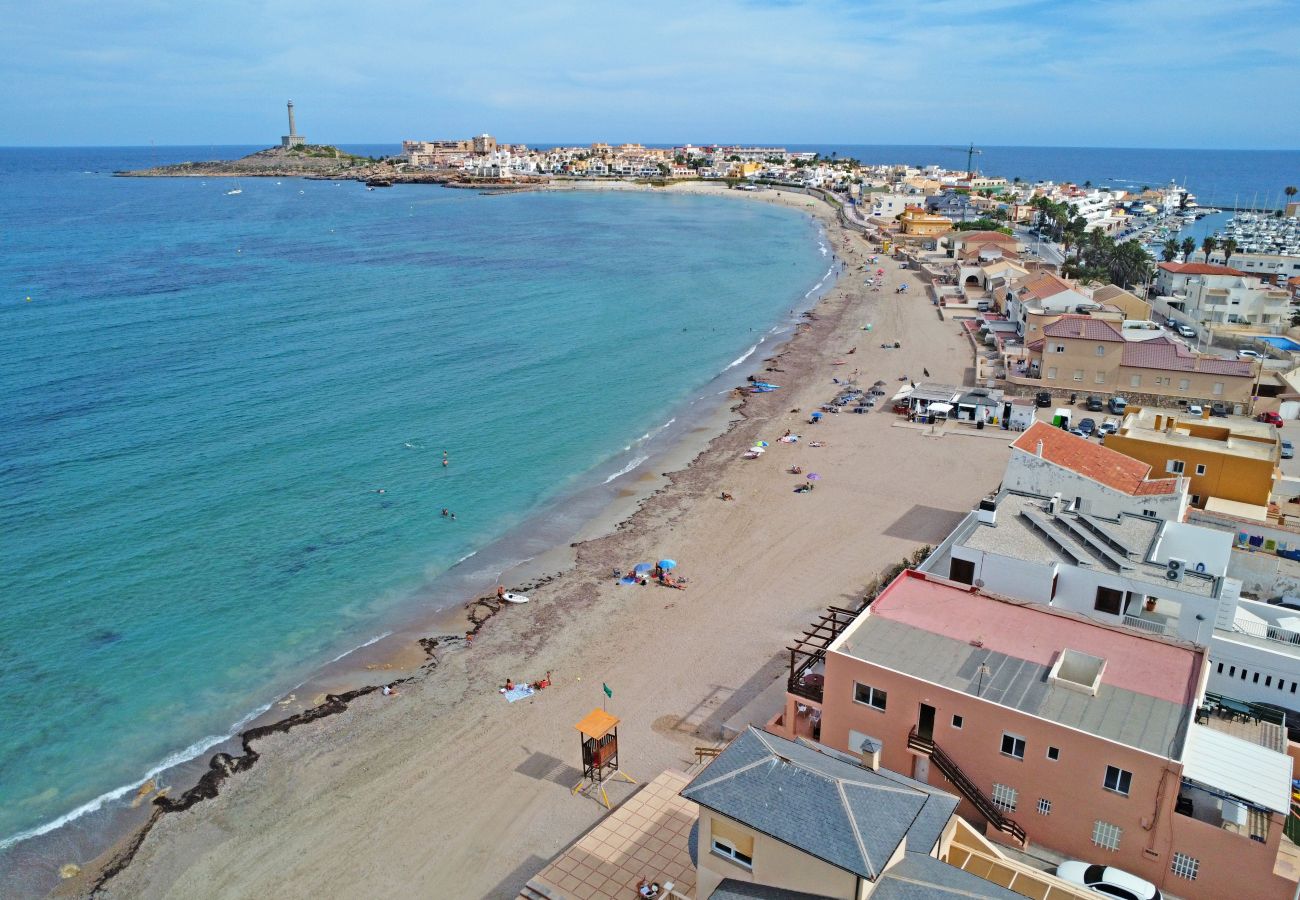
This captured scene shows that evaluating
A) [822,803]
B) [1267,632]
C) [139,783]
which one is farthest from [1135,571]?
[139,783]

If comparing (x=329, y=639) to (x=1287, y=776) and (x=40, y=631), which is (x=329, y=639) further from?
(x=1287, y=776)

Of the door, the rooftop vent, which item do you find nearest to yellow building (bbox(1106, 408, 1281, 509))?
the rooftop vent

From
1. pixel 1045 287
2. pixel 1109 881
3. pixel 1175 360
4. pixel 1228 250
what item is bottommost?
pixel 1109 881

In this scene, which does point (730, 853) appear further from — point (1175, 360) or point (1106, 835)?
point (1175, 360)

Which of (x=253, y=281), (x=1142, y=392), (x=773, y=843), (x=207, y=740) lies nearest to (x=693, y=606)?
(x=207, y=740)

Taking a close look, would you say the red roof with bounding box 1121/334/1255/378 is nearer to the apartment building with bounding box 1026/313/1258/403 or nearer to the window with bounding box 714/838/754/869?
the apartment building with bounding box 1026/313/1258/403

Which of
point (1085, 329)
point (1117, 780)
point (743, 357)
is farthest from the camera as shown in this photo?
point (743, 357)

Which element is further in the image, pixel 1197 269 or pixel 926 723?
pixel 1197 269

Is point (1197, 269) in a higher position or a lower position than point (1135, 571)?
higher
